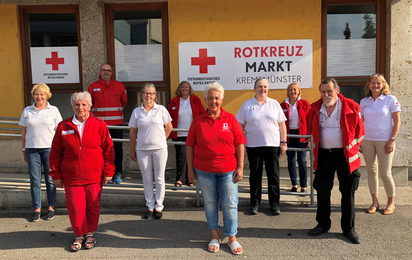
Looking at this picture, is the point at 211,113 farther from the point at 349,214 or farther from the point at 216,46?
the point at 216,46

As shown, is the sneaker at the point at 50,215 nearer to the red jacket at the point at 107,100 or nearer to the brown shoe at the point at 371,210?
the red jacket at the point at 107,100

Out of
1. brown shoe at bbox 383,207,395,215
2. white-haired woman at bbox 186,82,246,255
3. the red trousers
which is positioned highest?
white-haired woman at bbox 186,82,246,255

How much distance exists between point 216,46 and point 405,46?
127 inches

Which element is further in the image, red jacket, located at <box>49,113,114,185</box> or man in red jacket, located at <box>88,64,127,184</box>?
man in red jacket, located at <box>88,64,127,184</box>

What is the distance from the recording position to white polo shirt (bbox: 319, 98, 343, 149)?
353cm

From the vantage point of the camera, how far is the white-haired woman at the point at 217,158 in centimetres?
320

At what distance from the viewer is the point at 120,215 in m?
4.39

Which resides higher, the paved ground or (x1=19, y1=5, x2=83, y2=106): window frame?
(x1=19, y1=5, x2=83, y2=106): window frame

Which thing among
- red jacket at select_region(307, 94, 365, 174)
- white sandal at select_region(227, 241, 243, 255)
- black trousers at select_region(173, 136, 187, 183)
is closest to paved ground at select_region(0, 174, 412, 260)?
white sandal at select_region(227, 241, 243, 255)

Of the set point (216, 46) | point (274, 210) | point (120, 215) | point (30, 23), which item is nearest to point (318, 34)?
point (216, 46)

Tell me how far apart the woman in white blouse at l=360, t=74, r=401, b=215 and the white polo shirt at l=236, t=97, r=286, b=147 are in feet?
3.89

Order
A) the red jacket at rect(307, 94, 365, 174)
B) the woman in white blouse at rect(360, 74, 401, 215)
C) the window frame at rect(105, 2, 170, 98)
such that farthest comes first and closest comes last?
the window frame at rect(105, 2, 170, 98)
the woman in white blouse at rect(360, 74, 401, 215)
the red jacket at rect(307, 94, 365, 174)

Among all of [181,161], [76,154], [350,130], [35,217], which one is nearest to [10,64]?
[35,217]

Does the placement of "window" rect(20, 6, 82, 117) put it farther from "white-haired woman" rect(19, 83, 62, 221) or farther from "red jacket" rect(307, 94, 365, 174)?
"red jacket" rect(307, 94, 365, 174)
